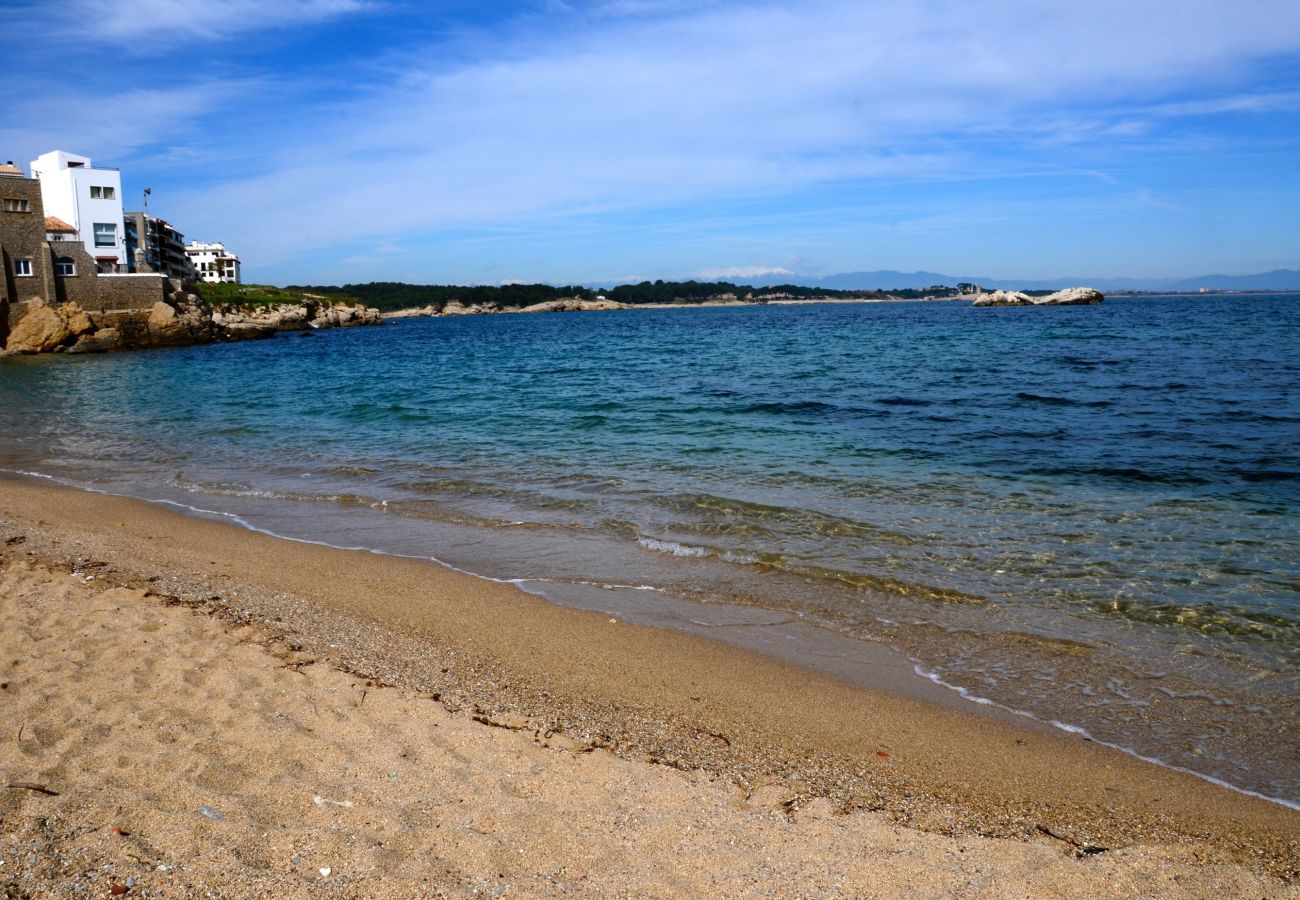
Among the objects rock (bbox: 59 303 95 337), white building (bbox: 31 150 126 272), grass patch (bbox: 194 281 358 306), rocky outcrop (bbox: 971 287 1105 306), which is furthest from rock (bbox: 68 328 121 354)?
rocky outcrop (bbox: 971 287 1105 306)

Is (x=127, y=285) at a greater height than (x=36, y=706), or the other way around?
(x=127, y=285)

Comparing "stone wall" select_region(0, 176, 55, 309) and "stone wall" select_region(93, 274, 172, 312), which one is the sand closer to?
"stone wall" select_region(0, 176, 55, 309)

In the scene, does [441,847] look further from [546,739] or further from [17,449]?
[17,449]

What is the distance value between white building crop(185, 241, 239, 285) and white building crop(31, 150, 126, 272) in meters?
70.1

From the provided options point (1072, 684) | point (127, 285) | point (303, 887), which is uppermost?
point (127, 285)

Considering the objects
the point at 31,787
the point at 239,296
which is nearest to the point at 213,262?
the point at 239,296

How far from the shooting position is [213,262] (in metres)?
141

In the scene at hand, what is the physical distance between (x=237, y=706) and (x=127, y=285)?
68.5 meters

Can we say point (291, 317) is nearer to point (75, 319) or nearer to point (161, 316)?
point (161, 316)

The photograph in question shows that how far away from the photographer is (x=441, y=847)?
14.1ft

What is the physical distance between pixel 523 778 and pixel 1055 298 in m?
142

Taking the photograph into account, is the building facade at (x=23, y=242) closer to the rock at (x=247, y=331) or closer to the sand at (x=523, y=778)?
the rock at (x=247, y=331)

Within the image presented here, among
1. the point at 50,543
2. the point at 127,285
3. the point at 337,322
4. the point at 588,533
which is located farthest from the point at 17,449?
the point at 337,322

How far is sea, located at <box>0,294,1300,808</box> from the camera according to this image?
7.50 metres
